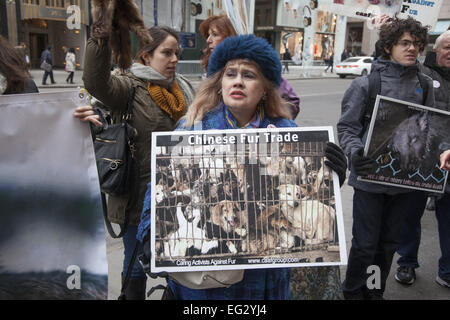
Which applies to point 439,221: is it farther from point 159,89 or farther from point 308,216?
point 159,89

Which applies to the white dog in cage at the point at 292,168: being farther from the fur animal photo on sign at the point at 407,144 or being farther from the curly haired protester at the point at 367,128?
the curly haired protester at the point at 367,128

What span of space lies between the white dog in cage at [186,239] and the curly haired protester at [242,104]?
0.21 metres

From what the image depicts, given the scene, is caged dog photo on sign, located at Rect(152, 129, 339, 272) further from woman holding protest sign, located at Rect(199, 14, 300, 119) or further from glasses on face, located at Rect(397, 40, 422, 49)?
woman holding protest sign, located at Rect(199, 14, 300, 119)

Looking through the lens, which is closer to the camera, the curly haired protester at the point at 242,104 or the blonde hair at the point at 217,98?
the curly haired protester at the point at 242,104

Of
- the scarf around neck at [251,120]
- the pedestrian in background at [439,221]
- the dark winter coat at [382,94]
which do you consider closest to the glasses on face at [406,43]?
the dark winter coat at [382,94]

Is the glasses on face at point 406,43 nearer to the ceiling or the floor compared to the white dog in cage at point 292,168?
nearer to the ceiling

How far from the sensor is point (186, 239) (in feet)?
4.88

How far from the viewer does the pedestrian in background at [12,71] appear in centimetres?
188

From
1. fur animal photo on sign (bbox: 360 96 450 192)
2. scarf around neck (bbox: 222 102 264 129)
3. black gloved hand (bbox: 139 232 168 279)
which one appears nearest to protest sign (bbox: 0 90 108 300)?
black gloved hand (bbox: 139 232 168 279)

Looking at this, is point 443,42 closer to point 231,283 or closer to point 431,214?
point 431,214

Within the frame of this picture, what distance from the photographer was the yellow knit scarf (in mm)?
2326

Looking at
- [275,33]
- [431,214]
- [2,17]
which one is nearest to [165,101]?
[431,214]

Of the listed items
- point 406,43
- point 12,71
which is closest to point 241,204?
point 12,71

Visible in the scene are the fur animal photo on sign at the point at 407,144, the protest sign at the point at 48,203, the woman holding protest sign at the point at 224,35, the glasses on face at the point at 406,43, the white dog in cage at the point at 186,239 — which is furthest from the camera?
the woman holding protest sign at the point at 224,35
